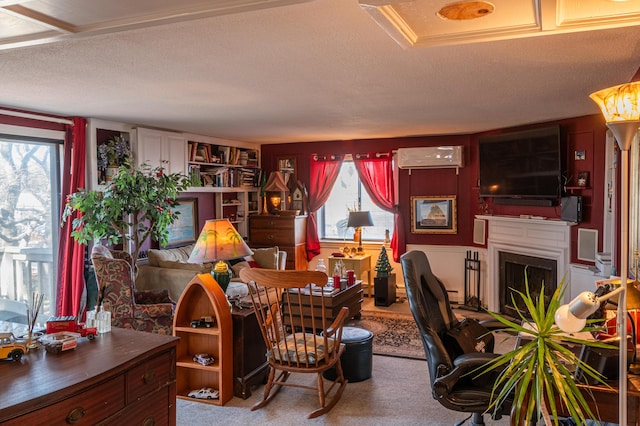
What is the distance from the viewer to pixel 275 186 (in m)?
A: 7.63

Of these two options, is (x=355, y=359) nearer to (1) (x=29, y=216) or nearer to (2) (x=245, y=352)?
(2) (x=245, y=352)

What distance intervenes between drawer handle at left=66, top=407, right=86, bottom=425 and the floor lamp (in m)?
1.84

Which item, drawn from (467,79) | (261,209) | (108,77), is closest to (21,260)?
(108,77)

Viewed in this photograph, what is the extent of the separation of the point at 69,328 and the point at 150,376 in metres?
0.49

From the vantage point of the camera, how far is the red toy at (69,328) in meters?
2.24

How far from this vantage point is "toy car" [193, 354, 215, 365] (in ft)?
11.5

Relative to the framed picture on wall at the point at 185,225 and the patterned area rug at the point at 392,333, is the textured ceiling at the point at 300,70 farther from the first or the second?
the patterned area rug at the point at 392,333

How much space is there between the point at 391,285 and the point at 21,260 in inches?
174

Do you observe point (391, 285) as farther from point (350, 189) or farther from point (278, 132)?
point (278, 132)

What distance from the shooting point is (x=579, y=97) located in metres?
4.15

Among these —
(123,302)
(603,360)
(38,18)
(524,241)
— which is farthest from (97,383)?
(524,241)

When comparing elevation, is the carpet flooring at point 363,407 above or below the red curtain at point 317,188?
below

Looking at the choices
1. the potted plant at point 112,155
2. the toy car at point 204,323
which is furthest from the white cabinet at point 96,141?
the toy car at point 204,323

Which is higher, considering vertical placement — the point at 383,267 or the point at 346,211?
Answer: the point at 346,211
